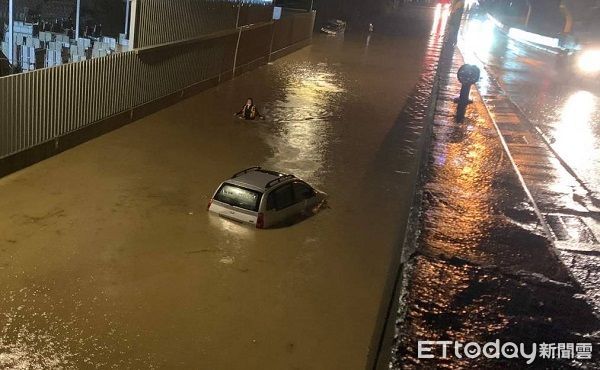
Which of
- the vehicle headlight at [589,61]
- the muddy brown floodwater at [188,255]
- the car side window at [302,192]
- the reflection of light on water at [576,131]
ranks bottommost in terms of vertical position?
the muddy brown floodwater at [188,255]

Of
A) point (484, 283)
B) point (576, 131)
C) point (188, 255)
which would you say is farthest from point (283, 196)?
point (576, 131)

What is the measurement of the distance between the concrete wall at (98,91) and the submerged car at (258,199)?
15.1 feet

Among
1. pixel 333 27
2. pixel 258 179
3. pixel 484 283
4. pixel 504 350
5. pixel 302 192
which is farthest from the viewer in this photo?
pixel 333 27

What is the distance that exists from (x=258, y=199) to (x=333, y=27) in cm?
4826

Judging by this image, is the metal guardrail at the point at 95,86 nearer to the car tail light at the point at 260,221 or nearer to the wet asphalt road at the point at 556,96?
the car tail light at the point at 260,221

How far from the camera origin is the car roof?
12238 mm

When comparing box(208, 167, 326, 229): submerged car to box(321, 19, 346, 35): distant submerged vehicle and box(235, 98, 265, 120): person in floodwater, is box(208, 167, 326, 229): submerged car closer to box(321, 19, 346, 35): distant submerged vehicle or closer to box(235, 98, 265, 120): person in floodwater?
box(235, 98, 265, 120): person in floodwater

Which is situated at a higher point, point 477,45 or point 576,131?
point 477,45

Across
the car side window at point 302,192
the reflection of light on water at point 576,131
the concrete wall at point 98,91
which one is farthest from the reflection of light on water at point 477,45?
the car side window at point 302,192

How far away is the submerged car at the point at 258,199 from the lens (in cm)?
1207

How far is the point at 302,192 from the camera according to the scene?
43.5 feet

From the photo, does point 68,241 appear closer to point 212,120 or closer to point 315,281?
point 315,281

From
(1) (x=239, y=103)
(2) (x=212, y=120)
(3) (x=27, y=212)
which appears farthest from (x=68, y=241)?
(1) (x=239, y=103)

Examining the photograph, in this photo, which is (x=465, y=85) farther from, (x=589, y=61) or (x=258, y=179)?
(x=589, y=61)
